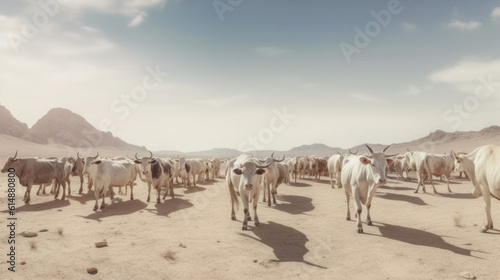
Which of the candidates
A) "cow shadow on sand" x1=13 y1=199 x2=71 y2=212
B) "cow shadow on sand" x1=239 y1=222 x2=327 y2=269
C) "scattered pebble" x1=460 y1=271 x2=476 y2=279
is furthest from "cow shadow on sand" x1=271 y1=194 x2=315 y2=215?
"cow shadow on sand" x1=13 y1=199 x2=71 y2=212

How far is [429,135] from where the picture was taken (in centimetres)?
13175

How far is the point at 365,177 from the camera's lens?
8.91 meters

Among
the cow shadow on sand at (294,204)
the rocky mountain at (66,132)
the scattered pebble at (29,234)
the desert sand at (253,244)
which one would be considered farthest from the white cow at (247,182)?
the rocky mountain at (66,132)

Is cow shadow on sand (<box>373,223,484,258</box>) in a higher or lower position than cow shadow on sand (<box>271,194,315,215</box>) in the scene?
lower

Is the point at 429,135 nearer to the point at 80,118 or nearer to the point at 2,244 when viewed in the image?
the point at 2,244

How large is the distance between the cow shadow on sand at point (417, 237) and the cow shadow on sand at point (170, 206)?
8.22 meters

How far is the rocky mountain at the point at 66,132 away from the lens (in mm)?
130938

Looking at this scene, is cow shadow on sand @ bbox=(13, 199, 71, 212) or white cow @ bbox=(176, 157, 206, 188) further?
white cow @ bbox=(176, 157, 206, 188)

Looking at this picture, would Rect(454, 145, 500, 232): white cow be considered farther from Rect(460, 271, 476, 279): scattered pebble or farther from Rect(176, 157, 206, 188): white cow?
Rect(176, 157, 206, 188): white cow

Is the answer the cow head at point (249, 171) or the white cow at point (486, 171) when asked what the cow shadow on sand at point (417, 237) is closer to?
the white cow at point (486, 171)

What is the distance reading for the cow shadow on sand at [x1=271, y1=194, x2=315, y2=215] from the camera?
12.3 m

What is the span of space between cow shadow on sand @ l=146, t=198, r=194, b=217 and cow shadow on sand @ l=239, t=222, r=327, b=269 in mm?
4545

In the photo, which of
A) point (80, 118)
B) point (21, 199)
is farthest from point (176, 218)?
point (80, 118)

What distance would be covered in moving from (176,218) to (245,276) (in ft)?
18.9
